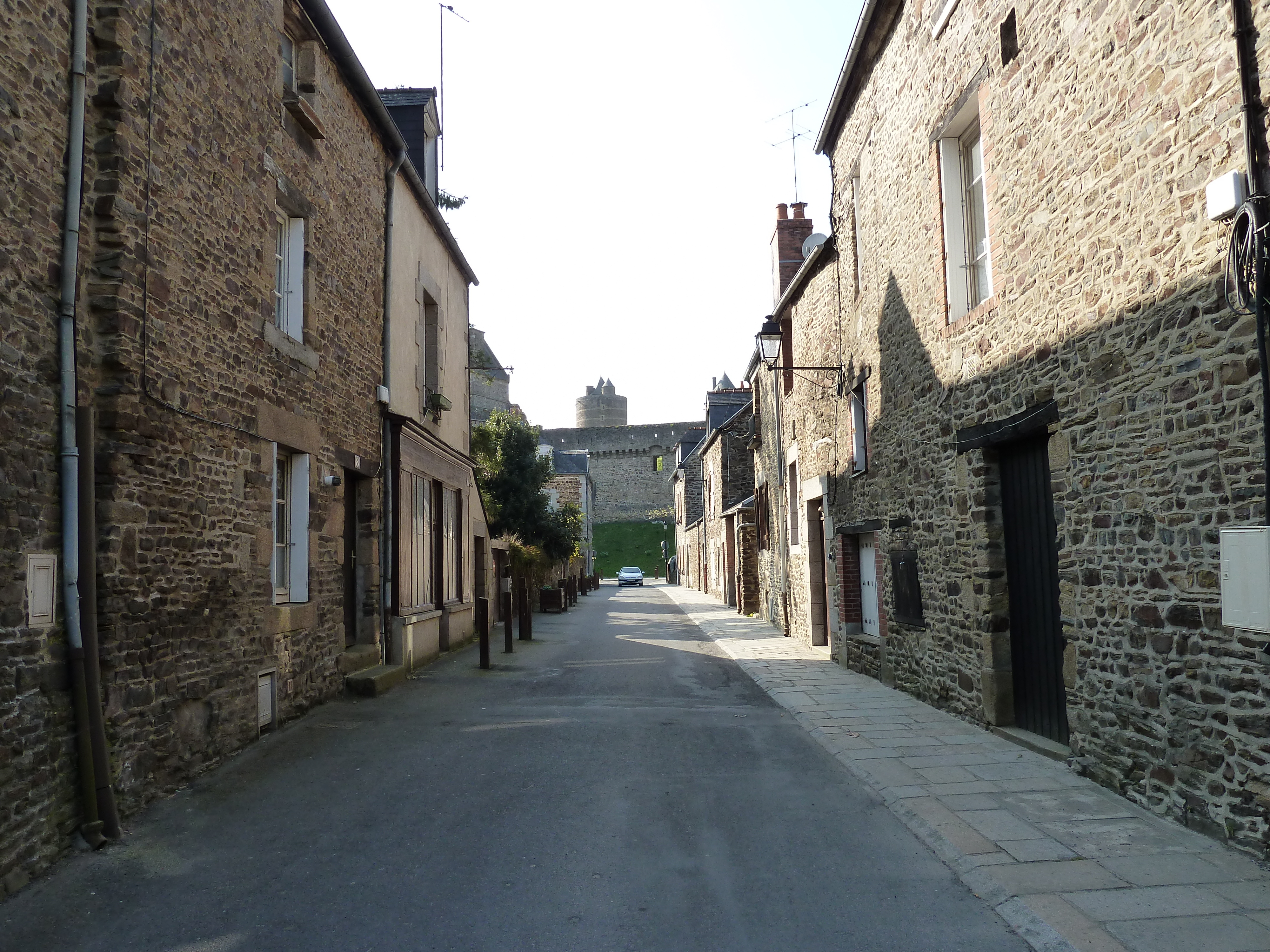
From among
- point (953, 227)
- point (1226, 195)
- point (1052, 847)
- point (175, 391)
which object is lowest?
point (1052, 847)

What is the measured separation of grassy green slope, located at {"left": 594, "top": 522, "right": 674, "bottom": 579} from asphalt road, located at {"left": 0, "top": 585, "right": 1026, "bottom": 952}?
174 ft

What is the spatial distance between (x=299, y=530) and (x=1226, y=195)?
24.1 feet

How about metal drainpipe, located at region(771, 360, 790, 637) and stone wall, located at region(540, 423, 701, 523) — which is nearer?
metal drainpipe, located at region(771, 360, 790, 637)

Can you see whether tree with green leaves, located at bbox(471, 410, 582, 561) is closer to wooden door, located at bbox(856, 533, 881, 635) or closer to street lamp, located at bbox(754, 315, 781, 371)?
street lamp, located at bbox(754, 315, 781, 371)

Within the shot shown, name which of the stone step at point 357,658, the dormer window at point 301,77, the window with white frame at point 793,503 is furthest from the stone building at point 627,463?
the dormer window at point 301,77

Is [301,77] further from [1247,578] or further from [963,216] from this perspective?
[1247,578]

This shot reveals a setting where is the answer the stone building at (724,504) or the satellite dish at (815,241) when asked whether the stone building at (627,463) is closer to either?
the stone building at (724,504)

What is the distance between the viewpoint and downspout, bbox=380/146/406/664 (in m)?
10.7

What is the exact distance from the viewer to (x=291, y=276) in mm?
8570

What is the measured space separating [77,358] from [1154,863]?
5955 millimetres

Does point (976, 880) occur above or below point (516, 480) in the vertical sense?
below

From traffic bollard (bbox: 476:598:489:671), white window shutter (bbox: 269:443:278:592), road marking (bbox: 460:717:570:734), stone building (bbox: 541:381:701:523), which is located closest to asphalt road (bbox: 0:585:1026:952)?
road marking (bbox: 460:717:570:734)

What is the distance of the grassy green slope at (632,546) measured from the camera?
2422 inches

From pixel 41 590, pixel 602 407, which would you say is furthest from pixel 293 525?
pixel 602 407
